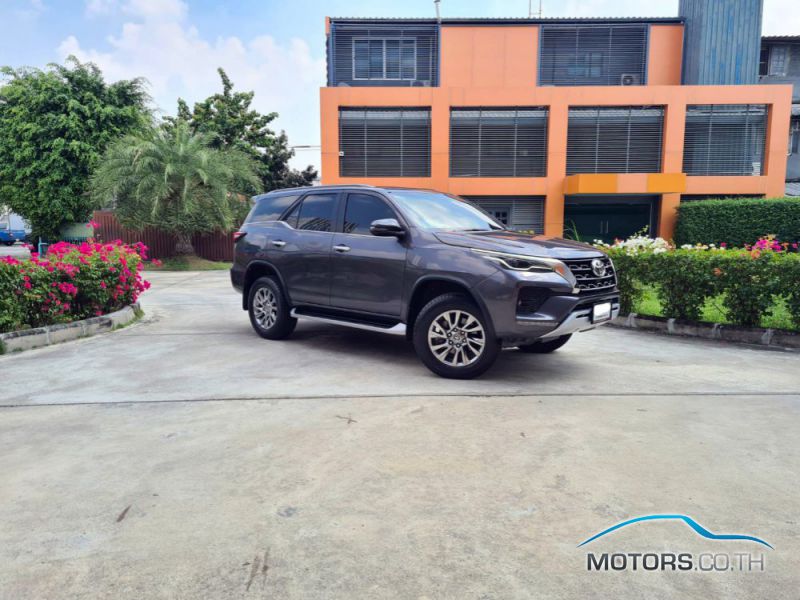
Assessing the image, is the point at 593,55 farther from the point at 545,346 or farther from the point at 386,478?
the point at 386,478

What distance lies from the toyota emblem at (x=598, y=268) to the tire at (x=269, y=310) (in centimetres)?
371

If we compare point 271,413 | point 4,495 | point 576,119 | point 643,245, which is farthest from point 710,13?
point 4,495

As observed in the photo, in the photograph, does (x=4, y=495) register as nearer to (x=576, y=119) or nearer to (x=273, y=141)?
(x=576, y=119)

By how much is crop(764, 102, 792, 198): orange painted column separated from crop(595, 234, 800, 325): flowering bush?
18.7m

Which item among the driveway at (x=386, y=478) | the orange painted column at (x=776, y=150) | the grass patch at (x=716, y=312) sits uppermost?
the orange painted column at (x=776, y=150)

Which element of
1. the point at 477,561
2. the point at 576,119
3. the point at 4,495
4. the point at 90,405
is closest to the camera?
the point at 477,561

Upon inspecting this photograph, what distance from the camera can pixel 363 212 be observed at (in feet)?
22.0

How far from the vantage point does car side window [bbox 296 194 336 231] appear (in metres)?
7.04

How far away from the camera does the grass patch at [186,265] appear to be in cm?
2248

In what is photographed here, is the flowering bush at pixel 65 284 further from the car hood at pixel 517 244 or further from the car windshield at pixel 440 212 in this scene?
the car hood at pixel 517 244

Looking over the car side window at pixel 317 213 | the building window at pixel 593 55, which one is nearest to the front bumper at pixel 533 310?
the car side window at pixel 317 213

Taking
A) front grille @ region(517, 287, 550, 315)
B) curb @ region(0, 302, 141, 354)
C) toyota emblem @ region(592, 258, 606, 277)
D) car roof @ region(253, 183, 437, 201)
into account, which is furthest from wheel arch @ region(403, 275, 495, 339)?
curb @ region(0, 302, 141, 354)

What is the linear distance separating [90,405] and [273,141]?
3031cm

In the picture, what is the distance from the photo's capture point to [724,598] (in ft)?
7.66
